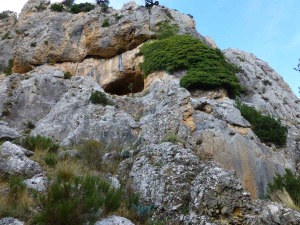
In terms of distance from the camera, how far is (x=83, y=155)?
1190cm

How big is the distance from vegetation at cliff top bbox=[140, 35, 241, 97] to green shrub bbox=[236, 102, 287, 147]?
296 cm

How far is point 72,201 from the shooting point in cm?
705

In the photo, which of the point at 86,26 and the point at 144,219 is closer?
the point at 144,219

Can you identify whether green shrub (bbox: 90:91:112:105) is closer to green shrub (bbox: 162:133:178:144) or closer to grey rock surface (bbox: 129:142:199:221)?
green shrub (bbox: 162:133:178:144)

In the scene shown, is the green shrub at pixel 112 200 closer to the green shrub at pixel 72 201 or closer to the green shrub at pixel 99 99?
the green shrub at pixel 72 201

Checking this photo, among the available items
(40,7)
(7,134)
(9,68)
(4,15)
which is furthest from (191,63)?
(4,15)

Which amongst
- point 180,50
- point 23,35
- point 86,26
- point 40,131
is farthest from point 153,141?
point 23,35

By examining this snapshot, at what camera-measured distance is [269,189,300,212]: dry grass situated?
329 inches

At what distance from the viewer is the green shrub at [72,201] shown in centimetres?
669

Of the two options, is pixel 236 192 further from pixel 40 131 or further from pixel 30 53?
pixel 30 53

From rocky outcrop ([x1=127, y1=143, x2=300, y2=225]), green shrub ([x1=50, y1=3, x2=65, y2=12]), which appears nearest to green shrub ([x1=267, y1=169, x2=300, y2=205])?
rocky outcrop ([x1=127, y1=143, x2=300, y2=225])

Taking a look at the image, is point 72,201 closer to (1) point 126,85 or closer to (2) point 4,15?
(1) point 126,85

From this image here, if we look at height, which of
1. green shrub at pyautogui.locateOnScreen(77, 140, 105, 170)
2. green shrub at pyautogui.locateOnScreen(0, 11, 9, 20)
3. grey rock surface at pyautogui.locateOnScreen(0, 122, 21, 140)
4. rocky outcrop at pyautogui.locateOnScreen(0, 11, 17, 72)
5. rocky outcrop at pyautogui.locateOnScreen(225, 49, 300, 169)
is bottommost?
green shrub at pyautogui.locateOnScreen(77, 140, 105, 170)

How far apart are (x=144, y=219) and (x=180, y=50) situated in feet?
51.0
